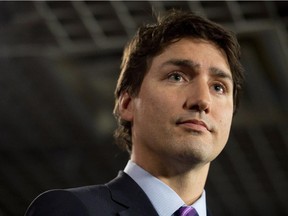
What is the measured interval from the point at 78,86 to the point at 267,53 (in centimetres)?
105

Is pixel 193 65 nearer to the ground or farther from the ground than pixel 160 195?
farther from the ground

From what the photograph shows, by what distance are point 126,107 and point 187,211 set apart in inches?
9.7

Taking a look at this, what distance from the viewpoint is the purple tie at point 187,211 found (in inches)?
43.3

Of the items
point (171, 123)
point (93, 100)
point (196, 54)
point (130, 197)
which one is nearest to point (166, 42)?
point (196, 54)

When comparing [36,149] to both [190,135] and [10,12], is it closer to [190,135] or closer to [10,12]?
[10,12]

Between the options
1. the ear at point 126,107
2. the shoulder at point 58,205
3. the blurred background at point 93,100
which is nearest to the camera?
the shoulder at point 58,205

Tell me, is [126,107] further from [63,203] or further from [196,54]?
[63,203]

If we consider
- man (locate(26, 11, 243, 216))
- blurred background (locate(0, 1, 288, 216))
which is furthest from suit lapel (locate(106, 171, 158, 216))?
blurred background (locate(0, 1, 288, 216))

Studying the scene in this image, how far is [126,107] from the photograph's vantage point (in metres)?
1.26

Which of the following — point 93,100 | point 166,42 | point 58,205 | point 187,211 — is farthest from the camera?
point 93,100

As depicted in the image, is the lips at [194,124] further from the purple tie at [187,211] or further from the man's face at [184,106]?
the purple tie at [187,211]

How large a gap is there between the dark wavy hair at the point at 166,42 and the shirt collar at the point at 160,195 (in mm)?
144

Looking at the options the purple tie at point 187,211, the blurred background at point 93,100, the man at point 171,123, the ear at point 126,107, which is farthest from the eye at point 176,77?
the blurred background at point 93,100

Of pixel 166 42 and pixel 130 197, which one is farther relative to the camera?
pixel 166 42
